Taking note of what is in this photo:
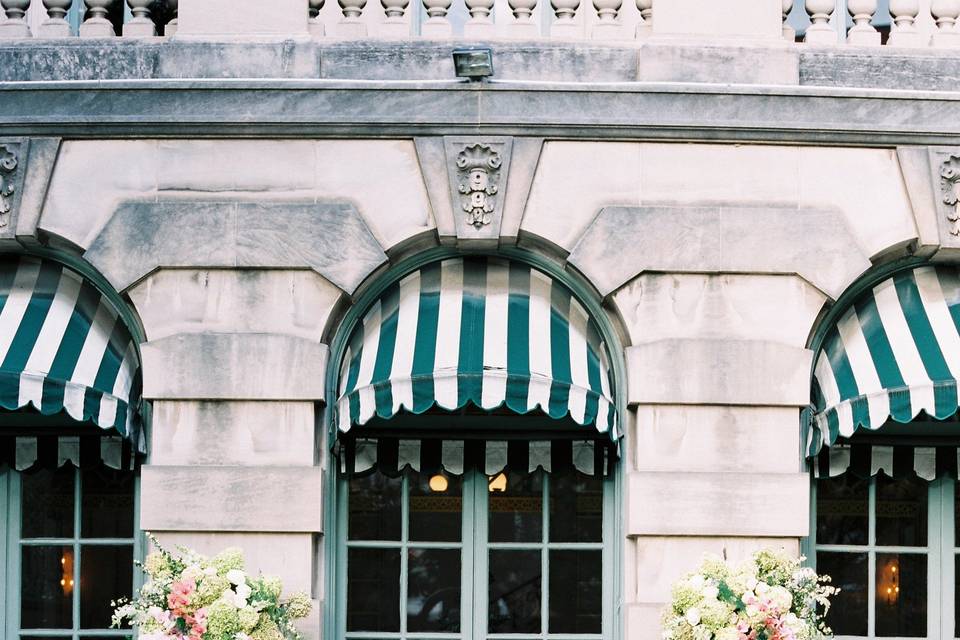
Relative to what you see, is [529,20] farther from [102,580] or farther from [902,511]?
[102,580]

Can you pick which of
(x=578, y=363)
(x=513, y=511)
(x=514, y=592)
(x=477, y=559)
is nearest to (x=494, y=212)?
(x=578, y=363)

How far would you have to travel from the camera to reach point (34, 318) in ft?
29.6

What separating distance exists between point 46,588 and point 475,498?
3.35m

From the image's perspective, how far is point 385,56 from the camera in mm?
9070

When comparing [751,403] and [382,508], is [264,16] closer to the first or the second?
[382,508]

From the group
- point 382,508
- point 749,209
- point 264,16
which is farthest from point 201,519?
point 749,209

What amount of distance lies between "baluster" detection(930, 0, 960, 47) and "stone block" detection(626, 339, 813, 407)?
2641mm

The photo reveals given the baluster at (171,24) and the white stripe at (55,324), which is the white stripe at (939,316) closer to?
the baluster at (171,24)

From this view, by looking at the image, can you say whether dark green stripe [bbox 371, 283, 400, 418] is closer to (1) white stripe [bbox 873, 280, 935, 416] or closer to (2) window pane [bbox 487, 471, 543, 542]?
(2) window pane [bbox 487, 471, 543, 542]

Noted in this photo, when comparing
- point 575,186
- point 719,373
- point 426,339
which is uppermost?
point 575,186

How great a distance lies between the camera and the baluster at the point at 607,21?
923 cm

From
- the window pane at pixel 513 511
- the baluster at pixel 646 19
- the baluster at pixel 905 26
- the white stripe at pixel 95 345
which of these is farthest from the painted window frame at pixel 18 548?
the baluster at pixel 905 26

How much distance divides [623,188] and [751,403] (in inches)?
71.5

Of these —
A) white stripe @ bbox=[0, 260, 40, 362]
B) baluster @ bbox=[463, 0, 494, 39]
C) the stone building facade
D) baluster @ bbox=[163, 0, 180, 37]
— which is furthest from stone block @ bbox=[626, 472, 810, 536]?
baluster @ bbox=[163, 0, 180, 37]
